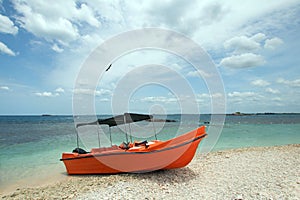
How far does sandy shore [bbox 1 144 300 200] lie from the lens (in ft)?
18.0

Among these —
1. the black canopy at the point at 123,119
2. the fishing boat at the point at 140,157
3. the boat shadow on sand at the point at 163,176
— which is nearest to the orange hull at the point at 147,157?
the fishing boat at the point at 140,157

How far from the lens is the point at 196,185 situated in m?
6.24

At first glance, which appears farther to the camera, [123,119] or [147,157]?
[123,119]

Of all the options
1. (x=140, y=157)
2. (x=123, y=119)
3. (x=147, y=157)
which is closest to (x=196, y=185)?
(x=147, y=157)

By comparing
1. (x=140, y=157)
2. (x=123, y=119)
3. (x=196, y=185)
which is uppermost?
(x=123, y=119)

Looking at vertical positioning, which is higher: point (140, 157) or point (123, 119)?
point (123, 119)

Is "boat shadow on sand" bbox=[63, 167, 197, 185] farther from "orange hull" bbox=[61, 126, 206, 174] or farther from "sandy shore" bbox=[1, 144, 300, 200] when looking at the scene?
"orange hull" bbox=[61, 126, 206, 174]

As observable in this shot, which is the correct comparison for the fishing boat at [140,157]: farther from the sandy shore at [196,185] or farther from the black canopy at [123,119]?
the sandy shore at [196,185]

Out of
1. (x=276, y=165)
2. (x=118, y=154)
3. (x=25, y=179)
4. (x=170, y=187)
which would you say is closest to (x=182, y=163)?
(x=170, y=187)

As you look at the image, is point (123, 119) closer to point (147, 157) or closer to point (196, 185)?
point (147, 157)

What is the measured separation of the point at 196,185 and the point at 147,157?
195cm

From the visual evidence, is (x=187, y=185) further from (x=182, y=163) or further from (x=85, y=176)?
(x=85, y=176)

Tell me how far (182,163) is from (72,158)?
4803 mm

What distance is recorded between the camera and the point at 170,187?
6.17 meters
